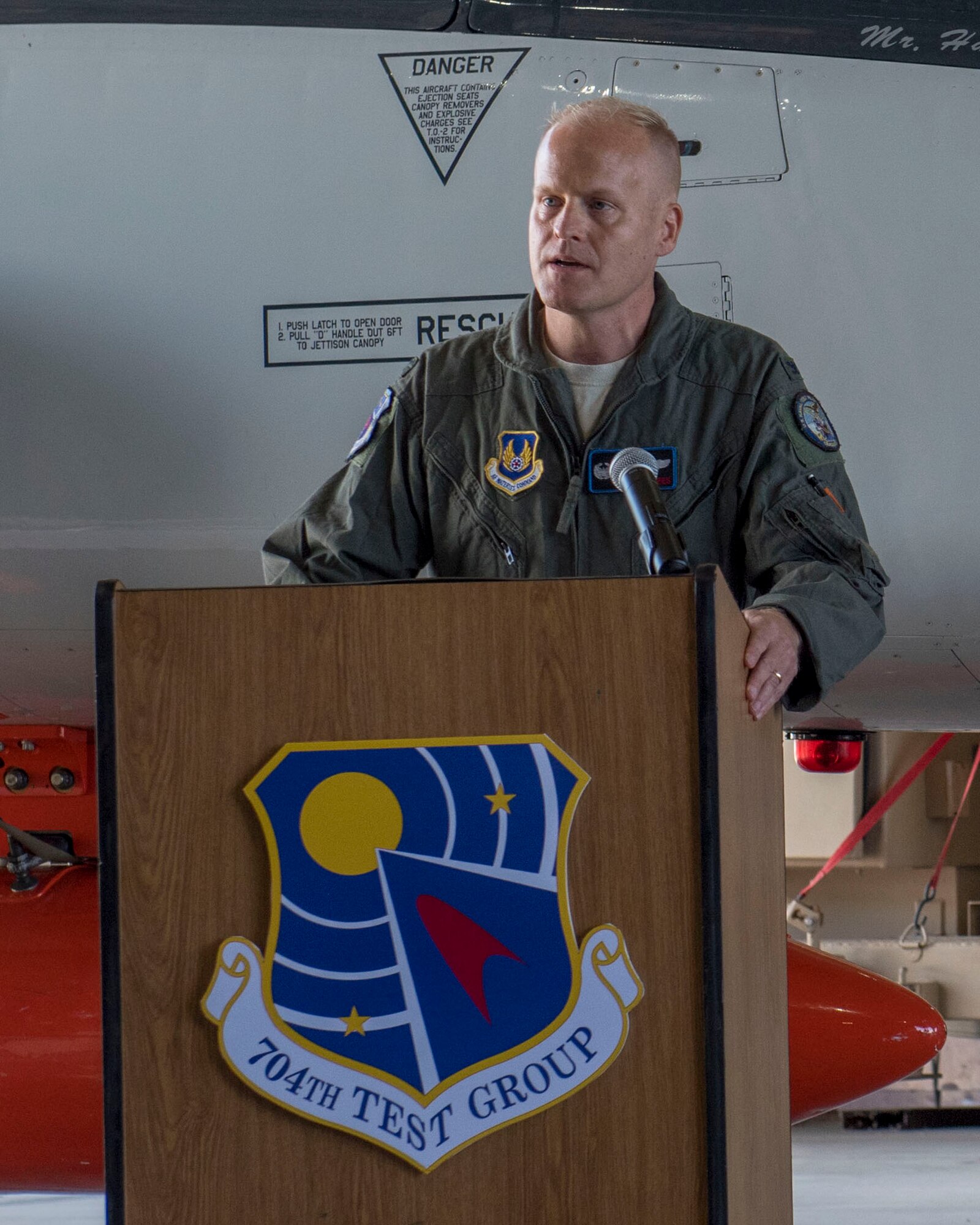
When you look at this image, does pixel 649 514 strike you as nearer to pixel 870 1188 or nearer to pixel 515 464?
pixel 515 464

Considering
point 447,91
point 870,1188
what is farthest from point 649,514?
point 870,1188

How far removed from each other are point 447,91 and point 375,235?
0.84ft

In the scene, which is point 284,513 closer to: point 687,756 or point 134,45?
point 134,45

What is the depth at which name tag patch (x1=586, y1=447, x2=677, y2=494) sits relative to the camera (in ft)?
5.03

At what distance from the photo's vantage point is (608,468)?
1.54 m

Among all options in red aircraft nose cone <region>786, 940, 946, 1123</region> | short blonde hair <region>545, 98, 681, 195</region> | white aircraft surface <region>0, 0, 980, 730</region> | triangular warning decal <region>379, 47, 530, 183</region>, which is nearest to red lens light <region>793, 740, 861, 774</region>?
red aircraft nose cone <region>786, 940, 946, 1123</region>

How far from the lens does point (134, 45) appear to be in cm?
220

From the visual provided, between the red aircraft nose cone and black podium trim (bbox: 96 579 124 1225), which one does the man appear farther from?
the red aircraft nose cone

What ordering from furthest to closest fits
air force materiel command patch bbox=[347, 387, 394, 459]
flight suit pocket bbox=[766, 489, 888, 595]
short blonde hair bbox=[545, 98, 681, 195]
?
air force materiel command patch bbox=[347, 387, 394, 459] → short blonde hair bbox=[545, 98, 681, 195] → flight suit pocket bbox=[766, 489, 888, 595]

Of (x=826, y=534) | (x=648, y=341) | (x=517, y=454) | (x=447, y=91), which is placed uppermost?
(x=447, y=91)

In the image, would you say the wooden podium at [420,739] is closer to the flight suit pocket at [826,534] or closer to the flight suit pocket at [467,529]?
the flight suit pocket at [826,534]

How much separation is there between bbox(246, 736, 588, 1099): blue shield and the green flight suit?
60 cm

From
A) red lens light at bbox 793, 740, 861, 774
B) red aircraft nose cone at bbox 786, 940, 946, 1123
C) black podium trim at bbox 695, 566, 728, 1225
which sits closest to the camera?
black podium trim at bbox 695, 566, 728, 1225

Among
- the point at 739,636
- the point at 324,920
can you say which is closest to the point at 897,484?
the point at 739,636
